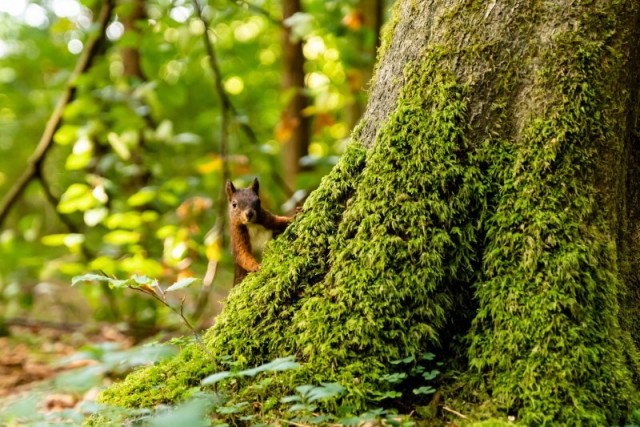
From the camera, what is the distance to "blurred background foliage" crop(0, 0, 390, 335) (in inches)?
204

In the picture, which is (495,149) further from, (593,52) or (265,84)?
(265,84)

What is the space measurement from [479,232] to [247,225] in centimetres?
146

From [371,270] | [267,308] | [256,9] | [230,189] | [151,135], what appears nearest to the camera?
[371,270]

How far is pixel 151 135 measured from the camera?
565 centimetres

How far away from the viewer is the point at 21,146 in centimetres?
1103

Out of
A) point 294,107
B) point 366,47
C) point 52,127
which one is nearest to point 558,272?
point 52,127

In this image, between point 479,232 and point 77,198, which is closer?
point 479,232

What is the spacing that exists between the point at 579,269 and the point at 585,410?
48cm

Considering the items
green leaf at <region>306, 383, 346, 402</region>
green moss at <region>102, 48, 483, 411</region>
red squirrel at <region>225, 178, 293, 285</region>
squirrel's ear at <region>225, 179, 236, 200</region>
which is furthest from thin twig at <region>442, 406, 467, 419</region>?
squirrel's ear at <region>225, 179, 236, 200</region>

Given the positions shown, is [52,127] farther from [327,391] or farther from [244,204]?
[327,391]

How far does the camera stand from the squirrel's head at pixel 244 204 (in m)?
3.29

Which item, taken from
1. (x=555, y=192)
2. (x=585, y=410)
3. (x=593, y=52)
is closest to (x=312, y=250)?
(x=555, y=192)

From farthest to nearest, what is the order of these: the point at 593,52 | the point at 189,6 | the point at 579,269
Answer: the point at 189,6 → the point at 593,52 → the point at 579,269

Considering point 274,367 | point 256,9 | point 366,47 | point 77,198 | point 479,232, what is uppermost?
point 366,47
